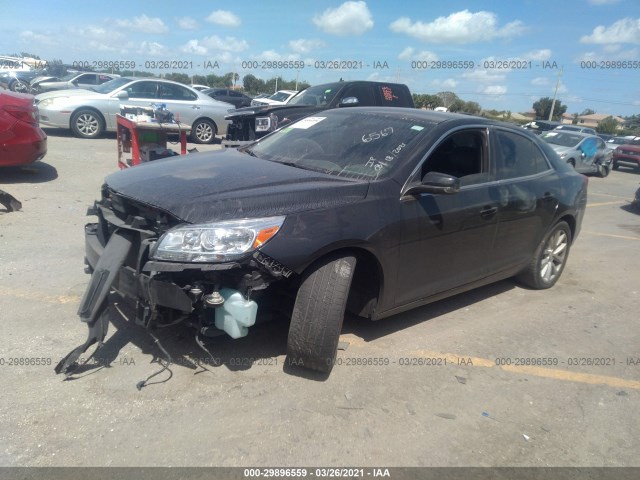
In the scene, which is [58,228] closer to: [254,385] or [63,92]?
[254,385]

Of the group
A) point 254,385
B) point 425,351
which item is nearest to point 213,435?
point 254,385

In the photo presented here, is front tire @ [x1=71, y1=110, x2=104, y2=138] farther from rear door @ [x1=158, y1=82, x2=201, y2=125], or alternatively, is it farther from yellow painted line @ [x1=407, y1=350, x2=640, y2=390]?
yellow painted line @ [x1=407, y1=350, x2=640, y2=390]

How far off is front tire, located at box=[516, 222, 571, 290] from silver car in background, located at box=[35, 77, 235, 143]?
907 cm

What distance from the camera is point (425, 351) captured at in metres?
3.89

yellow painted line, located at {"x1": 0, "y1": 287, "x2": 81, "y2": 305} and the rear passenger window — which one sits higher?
the rear passenger window

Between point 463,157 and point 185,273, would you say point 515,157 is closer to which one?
point 463,157

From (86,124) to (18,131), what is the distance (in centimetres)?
558

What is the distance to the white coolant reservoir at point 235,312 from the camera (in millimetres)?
3023

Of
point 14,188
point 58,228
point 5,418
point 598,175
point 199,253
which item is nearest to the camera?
point 5,418

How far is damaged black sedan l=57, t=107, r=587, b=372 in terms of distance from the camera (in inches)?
118

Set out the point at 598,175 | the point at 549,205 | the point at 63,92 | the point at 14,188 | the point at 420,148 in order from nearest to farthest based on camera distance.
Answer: the point at 420,148, the point at 549,205, the point at 14,188, the point at 63,92, the point at 598,175

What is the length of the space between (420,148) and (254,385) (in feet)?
6.69

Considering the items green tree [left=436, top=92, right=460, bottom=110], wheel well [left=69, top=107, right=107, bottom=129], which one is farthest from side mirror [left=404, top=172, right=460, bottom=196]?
green tree [left=436, top=92, right=460, bottom=110]

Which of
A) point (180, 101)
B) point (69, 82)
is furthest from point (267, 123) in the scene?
point (69, 82)
